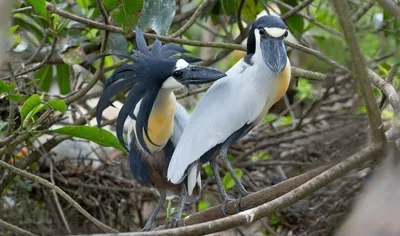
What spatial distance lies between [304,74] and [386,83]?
0.36 metres

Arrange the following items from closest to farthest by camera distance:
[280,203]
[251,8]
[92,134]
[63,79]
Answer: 1. [280,203]
2. [92,134]
3. [251,8]
4. [63,79]

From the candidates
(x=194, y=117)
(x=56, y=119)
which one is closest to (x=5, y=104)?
(x=56, y=119)

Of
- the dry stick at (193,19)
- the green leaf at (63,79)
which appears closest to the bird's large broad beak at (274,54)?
the dry stick at (193,19)

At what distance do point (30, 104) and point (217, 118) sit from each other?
47cm

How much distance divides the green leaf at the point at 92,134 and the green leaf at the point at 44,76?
878 mm

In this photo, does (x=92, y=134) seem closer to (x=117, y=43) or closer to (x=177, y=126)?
(x=177, y=126)

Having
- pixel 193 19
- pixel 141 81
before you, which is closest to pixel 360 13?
pixel 193 19

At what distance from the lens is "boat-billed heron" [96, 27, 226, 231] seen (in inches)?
71.3

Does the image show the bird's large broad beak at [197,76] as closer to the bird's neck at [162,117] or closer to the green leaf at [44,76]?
the bird's neck at [162,117]

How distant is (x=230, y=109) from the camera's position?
1959mm

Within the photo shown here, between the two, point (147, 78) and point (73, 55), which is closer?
point (147, 78)

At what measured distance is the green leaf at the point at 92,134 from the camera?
201 centimetres

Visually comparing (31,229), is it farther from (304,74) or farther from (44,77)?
(304,74)

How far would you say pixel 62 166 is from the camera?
9.50ft
